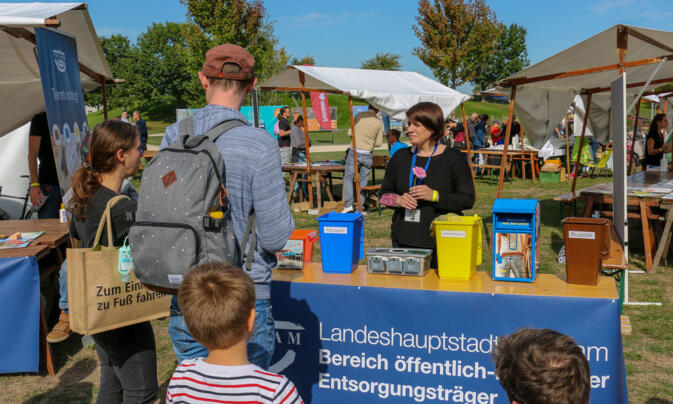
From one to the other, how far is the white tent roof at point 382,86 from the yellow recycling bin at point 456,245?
20.5 feet

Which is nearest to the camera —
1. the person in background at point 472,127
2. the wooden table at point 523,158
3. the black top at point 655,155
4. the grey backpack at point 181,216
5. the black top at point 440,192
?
the grey backpack at point 181,216

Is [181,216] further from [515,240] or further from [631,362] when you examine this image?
[631,362]

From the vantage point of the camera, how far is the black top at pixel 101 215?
8.47ft

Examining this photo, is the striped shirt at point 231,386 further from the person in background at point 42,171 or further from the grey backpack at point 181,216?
the person in background at point 42,171

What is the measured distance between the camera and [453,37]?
Answer: 1342 inches

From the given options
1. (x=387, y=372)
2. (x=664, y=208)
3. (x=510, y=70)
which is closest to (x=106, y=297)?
(x=387, y=372)

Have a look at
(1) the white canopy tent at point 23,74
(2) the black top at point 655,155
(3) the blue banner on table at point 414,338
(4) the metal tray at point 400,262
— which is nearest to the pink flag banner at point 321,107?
(2) the black top at point 655,155

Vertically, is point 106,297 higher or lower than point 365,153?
lower

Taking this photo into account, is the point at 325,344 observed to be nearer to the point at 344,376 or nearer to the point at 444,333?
the point at 344,376

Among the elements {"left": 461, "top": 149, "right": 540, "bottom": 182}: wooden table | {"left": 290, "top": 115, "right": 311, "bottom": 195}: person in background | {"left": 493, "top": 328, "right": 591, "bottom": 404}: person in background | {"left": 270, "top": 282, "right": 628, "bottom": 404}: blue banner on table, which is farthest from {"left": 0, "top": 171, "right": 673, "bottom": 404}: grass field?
{"left": 461, "top": 149, "right": 540, "bottom": 182}: wooden table

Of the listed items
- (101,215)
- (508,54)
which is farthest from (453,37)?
(508,54)

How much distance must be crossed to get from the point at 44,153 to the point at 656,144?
33.3ft

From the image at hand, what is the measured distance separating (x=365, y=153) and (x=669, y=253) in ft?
16.7

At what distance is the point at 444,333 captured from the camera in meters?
3.11
